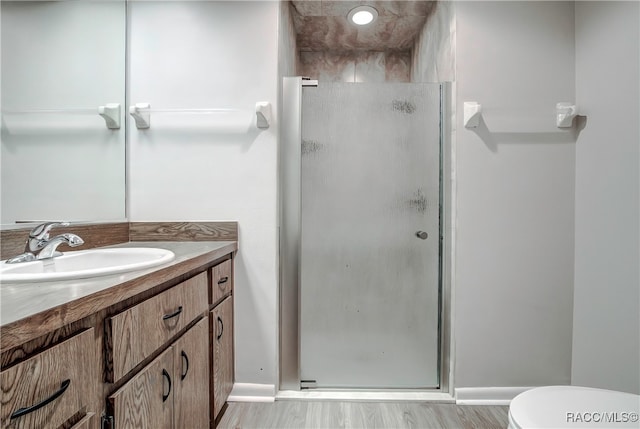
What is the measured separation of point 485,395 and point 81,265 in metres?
1.97

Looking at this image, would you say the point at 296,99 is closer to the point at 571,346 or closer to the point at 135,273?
the point at 135,273

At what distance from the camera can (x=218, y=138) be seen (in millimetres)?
1765

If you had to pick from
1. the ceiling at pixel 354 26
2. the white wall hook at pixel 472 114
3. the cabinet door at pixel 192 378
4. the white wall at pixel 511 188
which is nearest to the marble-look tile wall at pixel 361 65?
the ceiling at pixel 354 26

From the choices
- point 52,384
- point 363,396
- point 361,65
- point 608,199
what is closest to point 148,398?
point 52,384

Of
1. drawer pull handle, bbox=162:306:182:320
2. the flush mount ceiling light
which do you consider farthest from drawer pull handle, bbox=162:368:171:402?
the flush mount ceiling light

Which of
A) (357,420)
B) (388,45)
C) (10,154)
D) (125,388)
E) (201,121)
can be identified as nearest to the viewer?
(125,388)

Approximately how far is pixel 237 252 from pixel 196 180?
17.1 inches

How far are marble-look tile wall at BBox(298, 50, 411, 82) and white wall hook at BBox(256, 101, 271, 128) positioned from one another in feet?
4.27

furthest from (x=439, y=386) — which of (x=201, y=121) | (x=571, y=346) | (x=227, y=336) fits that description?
(x=201, y=121)

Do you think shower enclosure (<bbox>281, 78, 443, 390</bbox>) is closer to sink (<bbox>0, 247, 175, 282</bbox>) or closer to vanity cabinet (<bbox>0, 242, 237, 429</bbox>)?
vanity cabinet (<bbox>0, 242, 237, 429</bbox>)

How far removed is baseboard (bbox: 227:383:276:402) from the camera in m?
1.76

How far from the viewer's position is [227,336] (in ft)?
5.42

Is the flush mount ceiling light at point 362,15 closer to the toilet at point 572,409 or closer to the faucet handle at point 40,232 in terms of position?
the faucet handle at point 40,232

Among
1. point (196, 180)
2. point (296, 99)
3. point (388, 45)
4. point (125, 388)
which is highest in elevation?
point (388, 45)
